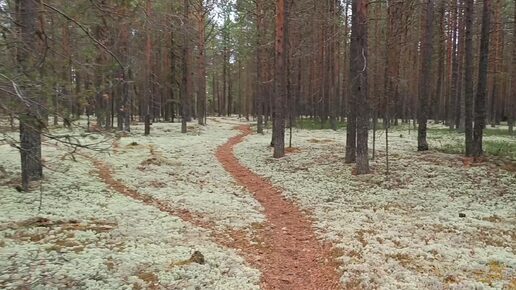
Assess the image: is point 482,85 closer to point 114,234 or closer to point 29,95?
point 114,234

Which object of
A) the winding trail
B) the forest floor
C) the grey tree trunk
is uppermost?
the grey tree trunk

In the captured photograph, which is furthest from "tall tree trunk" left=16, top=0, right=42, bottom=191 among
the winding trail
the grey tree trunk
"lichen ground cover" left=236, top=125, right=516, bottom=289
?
"lichen ground cover" left=236, top=125, right=516, bottom=289

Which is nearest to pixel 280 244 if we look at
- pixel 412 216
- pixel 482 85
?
pixel 412 216

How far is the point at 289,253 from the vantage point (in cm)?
734

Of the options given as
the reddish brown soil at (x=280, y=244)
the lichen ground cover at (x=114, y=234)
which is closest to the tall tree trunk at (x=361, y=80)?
the reddish brown soil at (x=280, y=244)

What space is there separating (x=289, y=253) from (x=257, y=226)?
1.59 metres

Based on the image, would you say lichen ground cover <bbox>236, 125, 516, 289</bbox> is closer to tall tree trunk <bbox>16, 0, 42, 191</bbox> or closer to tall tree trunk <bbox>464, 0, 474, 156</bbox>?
tall tree trunk <bbox>464, 0, 474, 156</bbox>

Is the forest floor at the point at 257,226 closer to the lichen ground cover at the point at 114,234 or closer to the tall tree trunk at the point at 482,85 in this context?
the lichen ground cover at the point at 114,234

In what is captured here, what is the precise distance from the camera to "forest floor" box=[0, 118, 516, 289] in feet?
19.7

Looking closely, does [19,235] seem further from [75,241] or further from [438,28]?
[438,28]

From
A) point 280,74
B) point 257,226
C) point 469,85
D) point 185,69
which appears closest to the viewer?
point 257,226

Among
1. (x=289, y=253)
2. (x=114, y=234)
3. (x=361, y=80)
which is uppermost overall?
(x=361, y=80)

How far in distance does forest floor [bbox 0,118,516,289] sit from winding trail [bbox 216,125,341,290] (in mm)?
33

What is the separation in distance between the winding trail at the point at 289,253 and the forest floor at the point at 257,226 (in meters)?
0.03
